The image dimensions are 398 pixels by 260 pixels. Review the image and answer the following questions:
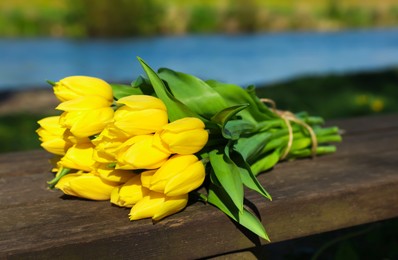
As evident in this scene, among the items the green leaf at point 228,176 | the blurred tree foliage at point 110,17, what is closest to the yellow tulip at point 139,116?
the green leaf at point 228,176

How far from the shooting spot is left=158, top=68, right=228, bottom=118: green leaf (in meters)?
0.97

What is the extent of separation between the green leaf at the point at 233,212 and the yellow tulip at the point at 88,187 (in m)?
0.16

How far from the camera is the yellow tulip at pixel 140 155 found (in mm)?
796

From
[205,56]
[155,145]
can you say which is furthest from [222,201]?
[205,56]

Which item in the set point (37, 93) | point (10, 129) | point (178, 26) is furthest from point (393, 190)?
point (178, 26)

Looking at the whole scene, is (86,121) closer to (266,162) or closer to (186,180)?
(186,180)

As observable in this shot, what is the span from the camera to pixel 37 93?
5215mm

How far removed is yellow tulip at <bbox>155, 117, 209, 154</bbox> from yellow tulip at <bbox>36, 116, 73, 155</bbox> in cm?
21

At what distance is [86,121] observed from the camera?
89 centimetres

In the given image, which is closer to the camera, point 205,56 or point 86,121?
point 86,121

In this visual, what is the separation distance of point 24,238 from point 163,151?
23cm

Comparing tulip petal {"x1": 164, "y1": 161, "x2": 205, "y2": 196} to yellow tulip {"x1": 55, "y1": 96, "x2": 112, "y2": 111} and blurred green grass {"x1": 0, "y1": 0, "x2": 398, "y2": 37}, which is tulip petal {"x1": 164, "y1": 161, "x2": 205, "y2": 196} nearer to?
yellow tulip {"x1": 55, "y1": 96, "x2": 112, "y2": 111}

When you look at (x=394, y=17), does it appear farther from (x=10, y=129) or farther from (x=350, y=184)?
(x=350, y=184)

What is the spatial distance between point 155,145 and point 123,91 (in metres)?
0.21
